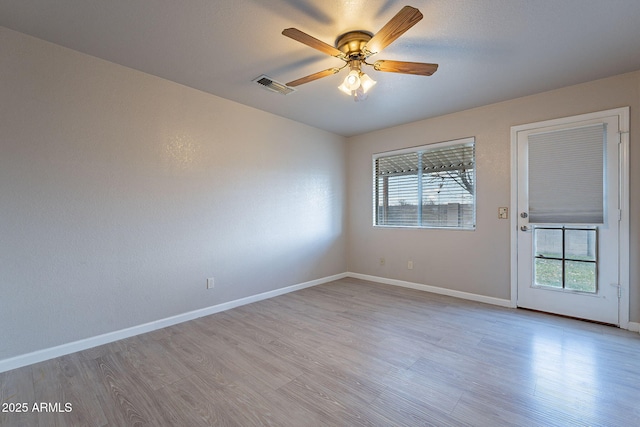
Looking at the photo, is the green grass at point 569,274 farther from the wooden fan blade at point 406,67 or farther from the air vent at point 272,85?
the air vent at point 272,85

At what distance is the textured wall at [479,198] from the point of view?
2758 millimetres

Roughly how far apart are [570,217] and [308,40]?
3287mm

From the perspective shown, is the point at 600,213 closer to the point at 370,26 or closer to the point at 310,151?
the point at 370,26

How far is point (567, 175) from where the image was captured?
9.96 feet

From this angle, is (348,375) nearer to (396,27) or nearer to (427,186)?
(396,27)

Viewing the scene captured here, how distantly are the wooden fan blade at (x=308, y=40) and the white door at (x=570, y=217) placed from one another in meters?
2.65

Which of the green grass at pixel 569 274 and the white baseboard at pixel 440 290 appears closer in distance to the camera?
the green grass at pixel 569 274

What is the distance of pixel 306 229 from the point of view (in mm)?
4328

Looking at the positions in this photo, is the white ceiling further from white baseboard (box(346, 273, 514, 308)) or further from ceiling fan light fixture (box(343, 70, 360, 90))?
white baseboard (box(346, 273, 514, 308))

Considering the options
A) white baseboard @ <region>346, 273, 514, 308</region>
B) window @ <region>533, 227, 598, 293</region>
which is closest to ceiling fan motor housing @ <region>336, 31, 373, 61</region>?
window @ <region>533, 227, 598, 293</region>

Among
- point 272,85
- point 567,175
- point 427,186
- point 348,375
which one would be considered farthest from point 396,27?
point 427,186

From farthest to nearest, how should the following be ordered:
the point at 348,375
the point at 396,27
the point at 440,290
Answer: the point at 440,290
the point at 348,375
the point at 396,27

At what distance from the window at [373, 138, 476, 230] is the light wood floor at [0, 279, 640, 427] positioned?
1523 millimetres

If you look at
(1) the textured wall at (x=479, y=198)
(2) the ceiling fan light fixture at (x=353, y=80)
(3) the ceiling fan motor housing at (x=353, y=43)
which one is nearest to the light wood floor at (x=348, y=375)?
(1) the textured wall at (x=479, y=198)
